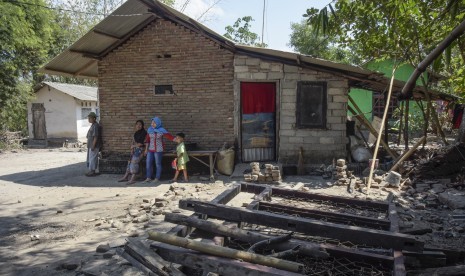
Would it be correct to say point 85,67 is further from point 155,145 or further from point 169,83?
point 155,145

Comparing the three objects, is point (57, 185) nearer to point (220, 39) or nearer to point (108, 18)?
point (108, 18)

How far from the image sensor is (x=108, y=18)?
343 inches

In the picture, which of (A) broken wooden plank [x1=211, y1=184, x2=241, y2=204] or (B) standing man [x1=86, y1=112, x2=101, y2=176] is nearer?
(A) broken wooden plank [x1=211, y1=184, x2=241, y2=204]

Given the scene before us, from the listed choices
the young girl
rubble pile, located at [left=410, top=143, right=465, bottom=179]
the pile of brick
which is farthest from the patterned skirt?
rubble pile, located at [left=410, top=143, right=465, bottom=179]

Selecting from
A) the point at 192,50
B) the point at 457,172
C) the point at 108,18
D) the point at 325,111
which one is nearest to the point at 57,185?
the point at 108,18

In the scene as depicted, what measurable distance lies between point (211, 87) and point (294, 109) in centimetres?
241

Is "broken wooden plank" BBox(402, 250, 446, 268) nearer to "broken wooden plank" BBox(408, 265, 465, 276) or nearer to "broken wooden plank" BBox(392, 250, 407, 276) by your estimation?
"broken wooden plank" BBox(408, 265, 465, 276)

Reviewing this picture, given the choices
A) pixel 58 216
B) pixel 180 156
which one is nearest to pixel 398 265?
pixel 58 216

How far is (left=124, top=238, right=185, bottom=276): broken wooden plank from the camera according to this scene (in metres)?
2.32

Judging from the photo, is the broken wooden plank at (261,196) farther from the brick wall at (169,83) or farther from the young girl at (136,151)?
the young girl at (136,151)

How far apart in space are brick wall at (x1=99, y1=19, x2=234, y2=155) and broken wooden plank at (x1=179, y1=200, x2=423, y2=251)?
6780 mm

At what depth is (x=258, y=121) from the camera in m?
9.93

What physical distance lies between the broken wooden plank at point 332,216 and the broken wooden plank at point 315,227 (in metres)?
0.60

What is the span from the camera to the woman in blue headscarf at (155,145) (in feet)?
30.3
